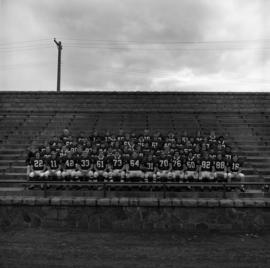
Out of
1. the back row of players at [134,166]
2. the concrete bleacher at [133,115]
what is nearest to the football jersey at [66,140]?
the back row of players at [134,166]

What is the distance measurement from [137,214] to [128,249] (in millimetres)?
1766

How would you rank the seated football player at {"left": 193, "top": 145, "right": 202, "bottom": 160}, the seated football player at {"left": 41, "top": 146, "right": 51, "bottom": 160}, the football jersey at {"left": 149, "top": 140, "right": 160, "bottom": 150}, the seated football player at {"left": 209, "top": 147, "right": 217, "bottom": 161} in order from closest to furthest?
the seated football player at {"left": 209, "top": 147, "right": 217, "bottom": 161}, the seated football player at {"left": 193, "top": 145, "right": 202, "bottom": 160}, the seated football player at {"left": 41, "top": 146, "right": 51, "bottom": 160}, the football jersey at {"left": 149, "top": 140, "right": 160, "bottom": 150}

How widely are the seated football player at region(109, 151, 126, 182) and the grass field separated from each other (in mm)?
2813

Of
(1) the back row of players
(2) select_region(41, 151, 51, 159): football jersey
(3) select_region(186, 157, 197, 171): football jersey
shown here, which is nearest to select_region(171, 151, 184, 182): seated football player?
(1) the back row of players

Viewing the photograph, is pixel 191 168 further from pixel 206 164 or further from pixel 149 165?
pixel 149 165

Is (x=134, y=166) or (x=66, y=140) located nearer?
(x=134, y=166)

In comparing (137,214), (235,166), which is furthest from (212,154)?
(137,214)

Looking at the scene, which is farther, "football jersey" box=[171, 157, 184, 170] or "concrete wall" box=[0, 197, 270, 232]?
"football jersey" box=[171, 157, 184, 170]

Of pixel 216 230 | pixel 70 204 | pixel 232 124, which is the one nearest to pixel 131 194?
pixel 70 204

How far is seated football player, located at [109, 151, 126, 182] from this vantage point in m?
11.1

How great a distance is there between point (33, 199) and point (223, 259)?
5.62 meters

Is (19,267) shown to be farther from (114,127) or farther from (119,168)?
(114,127)

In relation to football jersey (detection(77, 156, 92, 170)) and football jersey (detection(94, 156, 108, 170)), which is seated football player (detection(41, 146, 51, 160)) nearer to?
football jersey (detection(77, 156, 92, 170))

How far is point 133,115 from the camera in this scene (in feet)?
62.8
